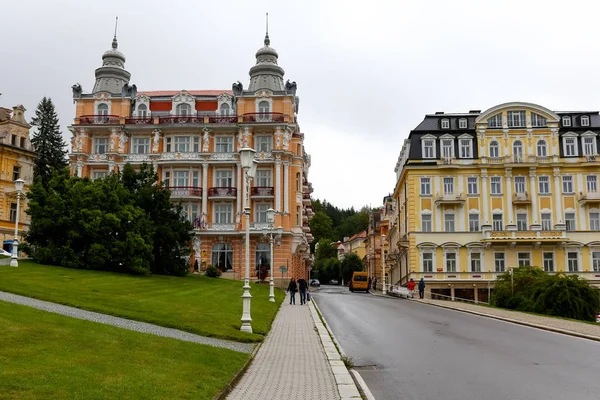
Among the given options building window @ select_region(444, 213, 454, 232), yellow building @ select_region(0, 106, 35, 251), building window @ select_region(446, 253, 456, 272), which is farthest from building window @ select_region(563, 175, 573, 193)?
yellow building @ select_region(0, 106, 35, 251)

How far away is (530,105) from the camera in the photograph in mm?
60531

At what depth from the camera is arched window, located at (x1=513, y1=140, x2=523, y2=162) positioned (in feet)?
197

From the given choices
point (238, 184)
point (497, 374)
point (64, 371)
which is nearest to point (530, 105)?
point (238, 184)

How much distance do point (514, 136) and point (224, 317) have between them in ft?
149

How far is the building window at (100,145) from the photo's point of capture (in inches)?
2672

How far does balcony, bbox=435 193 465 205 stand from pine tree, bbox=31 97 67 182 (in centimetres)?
4398

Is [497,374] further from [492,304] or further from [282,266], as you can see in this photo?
[282,266]

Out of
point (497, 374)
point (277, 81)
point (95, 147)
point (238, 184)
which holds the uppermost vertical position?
point (277, 81)

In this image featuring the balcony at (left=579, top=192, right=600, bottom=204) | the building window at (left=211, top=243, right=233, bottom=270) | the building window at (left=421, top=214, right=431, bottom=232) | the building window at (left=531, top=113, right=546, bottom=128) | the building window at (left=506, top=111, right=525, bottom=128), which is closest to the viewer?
the balcony at (left=579, top=192, right=600, bottom=204)

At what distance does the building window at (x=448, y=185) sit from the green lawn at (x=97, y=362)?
48196mm

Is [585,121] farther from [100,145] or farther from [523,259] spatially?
[100,145]

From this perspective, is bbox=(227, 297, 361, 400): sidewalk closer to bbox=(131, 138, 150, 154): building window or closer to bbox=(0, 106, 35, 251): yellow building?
bbox=(131, 138, 150, 154): building window

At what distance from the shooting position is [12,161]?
2736 inches

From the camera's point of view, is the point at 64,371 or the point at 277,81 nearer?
the point at 64,371
